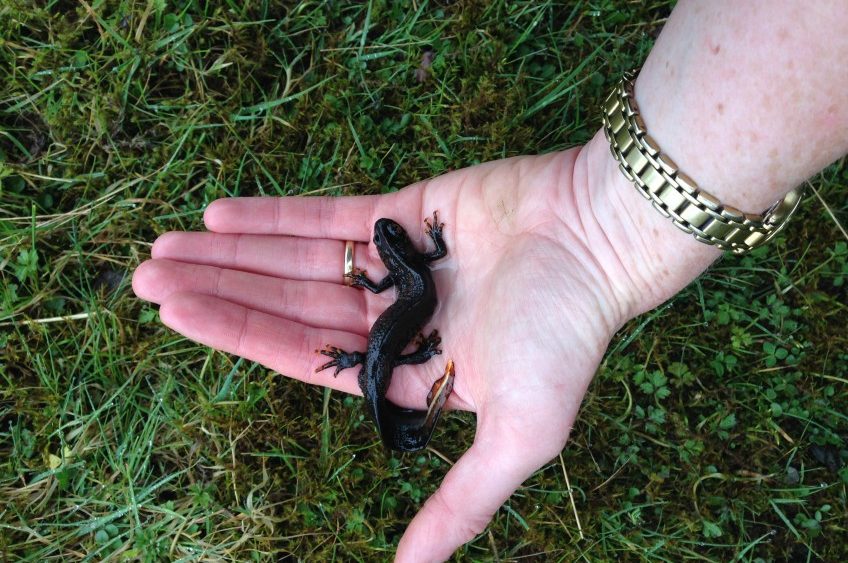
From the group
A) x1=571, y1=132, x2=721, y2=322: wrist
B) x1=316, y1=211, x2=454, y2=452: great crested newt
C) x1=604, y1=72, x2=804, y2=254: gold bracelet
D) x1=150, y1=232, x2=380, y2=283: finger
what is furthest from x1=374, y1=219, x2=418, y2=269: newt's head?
x1=604, y1=72, x2=804, y2=254: gold bracelet

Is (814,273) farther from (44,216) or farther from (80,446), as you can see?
(44,216)

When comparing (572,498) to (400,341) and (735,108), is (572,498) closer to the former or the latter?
(400,341)

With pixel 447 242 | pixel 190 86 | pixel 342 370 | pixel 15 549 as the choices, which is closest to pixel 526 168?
pixel 447 242

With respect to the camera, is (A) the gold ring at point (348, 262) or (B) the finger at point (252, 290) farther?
(A) the gold ring at point (348, 262)

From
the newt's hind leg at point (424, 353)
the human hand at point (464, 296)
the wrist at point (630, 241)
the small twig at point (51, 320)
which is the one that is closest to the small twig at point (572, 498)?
the human hand at point (464, 296)

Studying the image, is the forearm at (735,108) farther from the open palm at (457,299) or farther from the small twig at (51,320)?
the small twig at (51,320)

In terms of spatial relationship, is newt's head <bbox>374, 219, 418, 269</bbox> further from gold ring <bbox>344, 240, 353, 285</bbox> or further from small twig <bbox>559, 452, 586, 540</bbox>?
small twig <bbox>559, 452, 586, 540</bbox>

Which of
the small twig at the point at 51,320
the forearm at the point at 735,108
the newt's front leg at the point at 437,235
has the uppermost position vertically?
the forearm at the point at 735,108

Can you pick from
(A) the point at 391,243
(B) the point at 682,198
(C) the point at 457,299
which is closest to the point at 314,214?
(A) the point at 391,243
